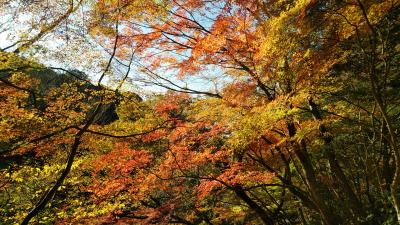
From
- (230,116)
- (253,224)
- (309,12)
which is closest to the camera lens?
(309,12)

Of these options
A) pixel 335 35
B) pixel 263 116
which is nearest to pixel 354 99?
pixel 335 35

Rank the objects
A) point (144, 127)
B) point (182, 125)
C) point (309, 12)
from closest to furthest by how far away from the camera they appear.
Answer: point (309, 12), point (144, 127), point (182, 125)

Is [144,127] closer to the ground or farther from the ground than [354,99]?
closer to the ground

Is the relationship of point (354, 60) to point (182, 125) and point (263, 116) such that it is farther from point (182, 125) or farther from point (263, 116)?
point (182, 125)

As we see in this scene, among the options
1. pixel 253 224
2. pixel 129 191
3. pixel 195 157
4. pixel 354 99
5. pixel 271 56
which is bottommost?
pixel 253 224

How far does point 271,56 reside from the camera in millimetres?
7781

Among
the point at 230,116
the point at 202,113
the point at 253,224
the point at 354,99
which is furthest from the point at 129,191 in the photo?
the point at 354,99

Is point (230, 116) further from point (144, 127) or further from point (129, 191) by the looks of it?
point (129, 191)

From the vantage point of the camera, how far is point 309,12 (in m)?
6.55

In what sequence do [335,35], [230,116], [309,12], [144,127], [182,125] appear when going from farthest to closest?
[182,125] → [144,127] → [230,116] → [335,35] → [309,12]

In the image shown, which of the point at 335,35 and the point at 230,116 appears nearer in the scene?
the point at 335,35

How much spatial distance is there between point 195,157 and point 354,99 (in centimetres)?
496

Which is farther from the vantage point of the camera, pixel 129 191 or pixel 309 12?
pixel 129 191

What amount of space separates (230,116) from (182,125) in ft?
6.66
